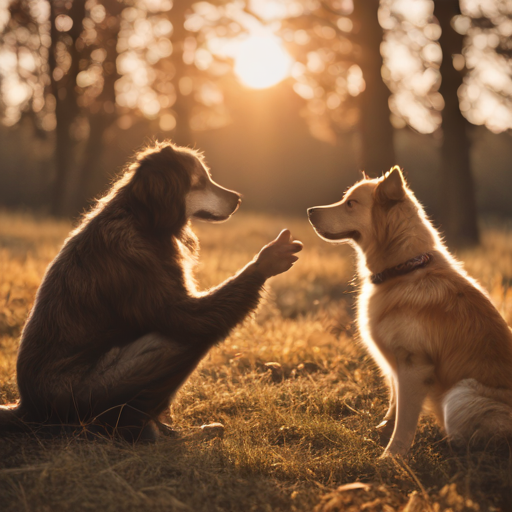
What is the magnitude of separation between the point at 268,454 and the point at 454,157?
1038cm

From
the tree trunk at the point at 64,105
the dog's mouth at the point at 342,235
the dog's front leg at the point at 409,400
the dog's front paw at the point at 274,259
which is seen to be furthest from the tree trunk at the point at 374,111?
the tree trunk at the point at 64,105

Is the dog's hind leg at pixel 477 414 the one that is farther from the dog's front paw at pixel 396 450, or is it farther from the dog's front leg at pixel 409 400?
the dog's front paw at pixel 396 450

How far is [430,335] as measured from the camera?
10.3 ft

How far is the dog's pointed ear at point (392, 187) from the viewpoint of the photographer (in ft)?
11.3

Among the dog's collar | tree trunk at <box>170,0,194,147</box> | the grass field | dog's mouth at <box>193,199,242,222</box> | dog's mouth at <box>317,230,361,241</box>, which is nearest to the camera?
the grass field

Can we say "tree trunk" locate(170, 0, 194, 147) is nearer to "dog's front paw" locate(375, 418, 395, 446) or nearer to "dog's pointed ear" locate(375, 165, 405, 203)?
"dog's pointed ear" locate(375, 165, 405, 203)

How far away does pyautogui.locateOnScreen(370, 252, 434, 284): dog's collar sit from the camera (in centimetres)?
341

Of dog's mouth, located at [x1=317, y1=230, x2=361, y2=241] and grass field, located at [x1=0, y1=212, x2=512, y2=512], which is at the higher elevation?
dog's mouth, located at [x1=317, y1=230, x2=361, y2=241]

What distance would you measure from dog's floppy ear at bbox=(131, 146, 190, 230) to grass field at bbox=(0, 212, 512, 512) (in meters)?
0.93

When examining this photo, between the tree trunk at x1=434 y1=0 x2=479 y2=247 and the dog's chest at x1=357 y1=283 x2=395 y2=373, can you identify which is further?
the tree trunk at x1=434 y1=0 x2=479 y2=247

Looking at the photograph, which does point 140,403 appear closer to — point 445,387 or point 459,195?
point 445,387

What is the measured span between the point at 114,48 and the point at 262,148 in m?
9.76

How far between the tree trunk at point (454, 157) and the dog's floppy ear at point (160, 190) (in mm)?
9684

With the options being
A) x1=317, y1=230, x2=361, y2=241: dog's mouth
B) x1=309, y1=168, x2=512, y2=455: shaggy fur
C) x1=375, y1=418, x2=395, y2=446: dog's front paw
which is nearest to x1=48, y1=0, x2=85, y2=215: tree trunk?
x1=317, y1=230, x2=361, y2=241: dog's mouth
